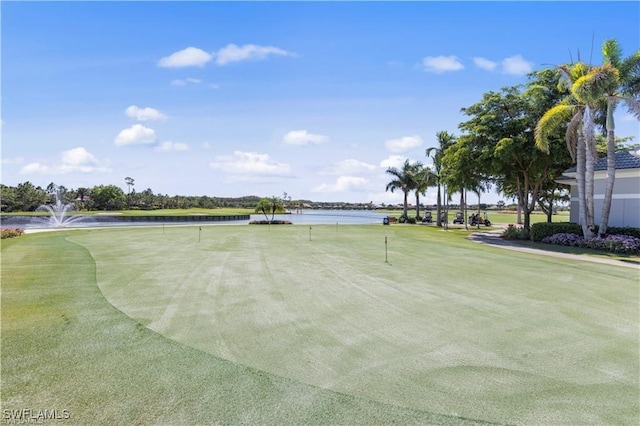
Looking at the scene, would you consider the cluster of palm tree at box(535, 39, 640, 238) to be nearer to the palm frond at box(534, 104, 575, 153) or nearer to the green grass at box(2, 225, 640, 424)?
the palm frond at box(534, 104, 575, 153)

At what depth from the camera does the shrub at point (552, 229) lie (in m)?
22.2

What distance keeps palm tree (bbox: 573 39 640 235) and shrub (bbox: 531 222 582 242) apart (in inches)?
73.9

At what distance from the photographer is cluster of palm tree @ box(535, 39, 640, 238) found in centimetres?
1822

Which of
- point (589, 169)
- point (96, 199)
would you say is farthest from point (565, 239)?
point (96, 199)

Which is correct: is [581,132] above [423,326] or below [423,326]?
above

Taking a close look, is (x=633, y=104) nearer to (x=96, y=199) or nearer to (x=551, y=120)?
(x=551, y=120)

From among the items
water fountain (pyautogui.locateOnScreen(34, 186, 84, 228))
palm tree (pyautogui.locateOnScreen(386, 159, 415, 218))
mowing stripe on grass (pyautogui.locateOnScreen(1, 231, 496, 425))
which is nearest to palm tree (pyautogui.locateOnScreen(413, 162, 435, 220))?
palm tree (pyautogui.locateOnScreen(386, 159, 415, 218))

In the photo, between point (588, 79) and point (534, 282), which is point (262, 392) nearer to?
point (534, 282)

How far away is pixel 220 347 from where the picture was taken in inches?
230

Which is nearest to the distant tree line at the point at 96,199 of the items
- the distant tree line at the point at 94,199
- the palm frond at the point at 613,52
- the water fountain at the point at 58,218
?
the distant tree line at the point at 94,199

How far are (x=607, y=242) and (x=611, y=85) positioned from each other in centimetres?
794

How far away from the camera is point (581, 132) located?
20.5 m

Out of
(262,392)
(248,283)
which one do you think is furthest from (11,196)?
(262,392)

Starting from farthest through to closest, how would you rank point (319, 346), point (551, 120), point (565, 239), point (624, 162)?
point (624, 162)
point (565, 239)
point (551, 120)
point (319, 346)
